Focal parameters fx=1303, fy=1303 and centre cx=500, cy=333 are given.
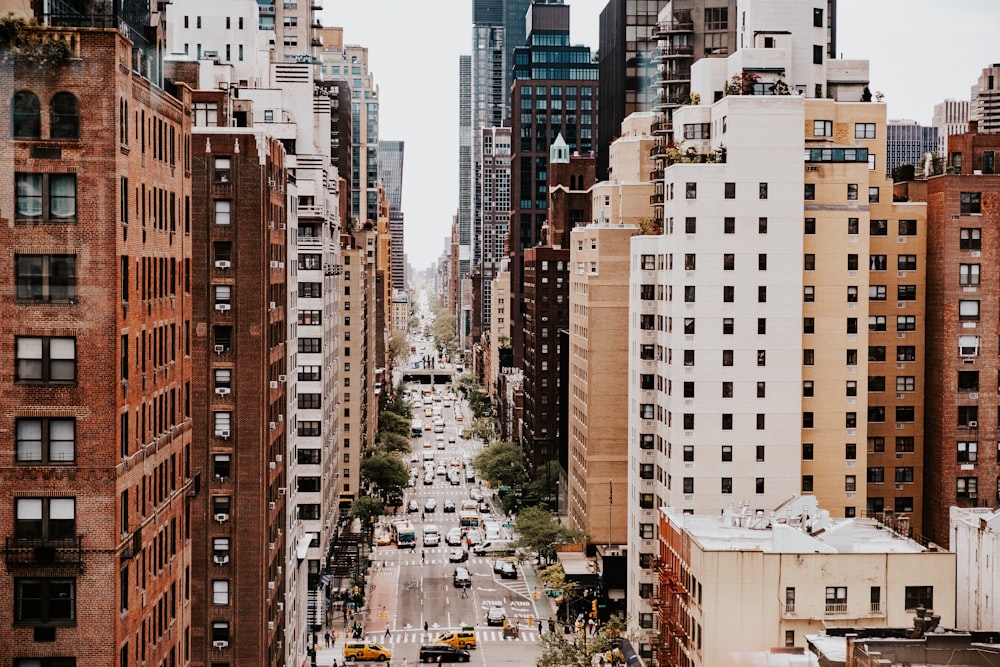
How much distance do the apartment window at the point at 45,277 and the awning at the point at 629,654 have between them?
67.5 meters

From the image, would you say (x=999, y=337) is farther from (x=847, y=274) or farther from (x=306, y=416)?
(x=306, y=416)

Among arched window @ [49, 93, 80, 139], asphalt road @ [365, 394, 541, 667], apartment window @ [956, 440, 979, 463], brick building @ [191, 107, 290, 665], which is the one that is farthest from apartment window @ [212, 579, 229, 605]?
apartment window @ [956, 440, 979, 463]

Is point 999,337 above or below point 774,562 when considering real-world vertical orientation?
above

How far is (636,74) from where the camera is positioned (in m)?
157

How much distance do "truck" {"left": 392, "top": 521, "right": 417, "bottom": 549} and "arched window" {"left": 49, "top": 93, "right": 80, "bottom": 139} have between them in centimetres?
13211

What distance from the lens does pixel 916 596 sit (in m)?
75.9

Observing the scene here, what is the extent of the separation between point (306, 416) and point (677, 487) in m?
41.8

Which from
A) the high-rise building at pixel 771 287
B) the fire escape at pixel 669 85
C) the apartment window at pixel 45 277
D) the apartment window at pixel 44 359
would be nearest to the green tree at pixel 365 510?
the fire escape at pixel 669 85

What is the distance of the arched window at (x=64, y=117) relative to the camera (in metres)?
43.7

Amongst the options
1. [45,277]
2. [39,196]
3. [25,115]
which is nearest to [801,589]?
[45,277]

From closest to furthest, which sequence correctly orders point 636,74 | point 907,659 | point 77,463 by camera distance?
point 77,463 → point 907,659 → point 636,74

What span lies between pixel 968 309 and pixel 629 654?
123 ft

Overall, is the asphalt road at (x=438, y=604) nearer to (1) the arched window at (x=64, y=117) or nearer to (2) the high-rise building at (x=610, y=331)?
(2) the high-rise building at (x=610, y=331)

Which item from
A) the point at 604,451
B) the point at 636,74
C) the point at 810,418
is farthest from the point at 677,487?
the point at 636,74
